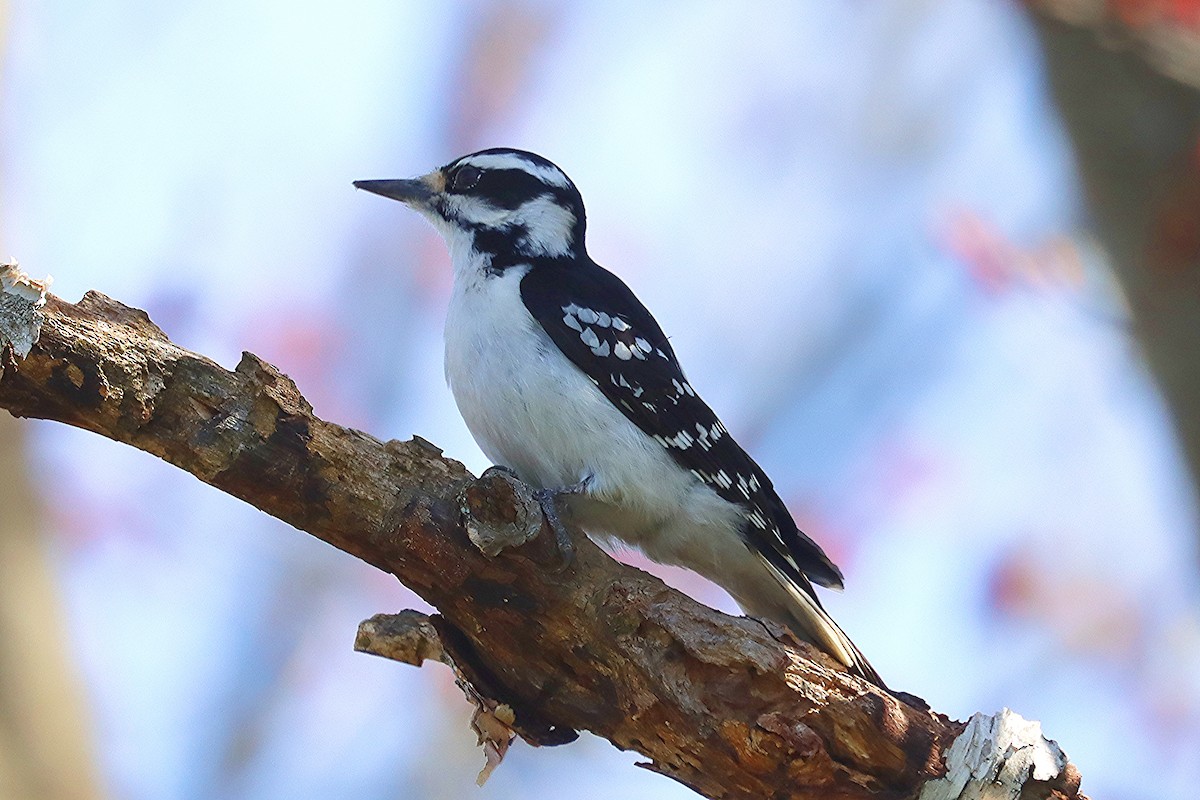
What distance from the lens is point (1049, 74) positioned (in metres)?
4.70

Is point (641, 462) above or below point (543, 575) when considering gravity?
above

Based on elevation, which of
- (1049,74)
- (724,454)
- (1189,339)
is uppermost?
(1049,74)

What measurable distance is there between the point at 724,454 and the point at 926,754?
150 cm

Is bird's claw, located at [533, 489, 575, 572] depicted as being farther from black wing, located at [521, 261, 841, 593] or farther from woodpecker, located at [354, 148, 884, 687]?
black wing, located at [521, 261, 841, 593]

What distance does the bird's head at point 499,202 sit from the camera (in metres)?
5.23

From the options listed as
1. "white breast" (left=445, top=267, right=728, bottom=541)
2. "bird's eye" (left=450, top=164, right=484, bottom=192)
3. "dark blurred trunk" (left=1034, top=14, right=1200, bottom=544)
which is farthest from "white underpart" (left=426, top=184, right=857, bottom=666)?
"dark blurred trunk" (left=1034, top=14, right=1200, bottom=544)

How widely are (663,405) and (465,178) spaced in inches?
62.3

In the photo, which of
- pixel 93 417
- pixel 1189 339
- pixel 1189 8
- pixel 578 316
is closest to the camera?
pixel 93 417

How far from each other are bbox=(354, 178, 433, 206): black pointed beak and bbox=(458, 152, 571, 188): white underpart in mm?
207

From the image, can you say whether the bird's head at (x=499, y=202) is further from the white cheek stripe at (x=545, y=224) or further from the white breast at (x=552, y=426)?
the white breast at (x=552, y=426)

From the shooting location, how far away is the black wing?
4.52 m

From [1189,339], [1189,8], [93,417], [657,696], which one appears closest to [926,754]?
[657,696]

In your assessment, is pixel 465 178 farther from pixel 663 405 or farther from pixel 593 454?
pixel 593 454

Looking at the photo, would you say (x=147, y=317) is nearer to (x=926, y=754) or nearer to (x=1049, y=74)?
(x=926, y=754)
